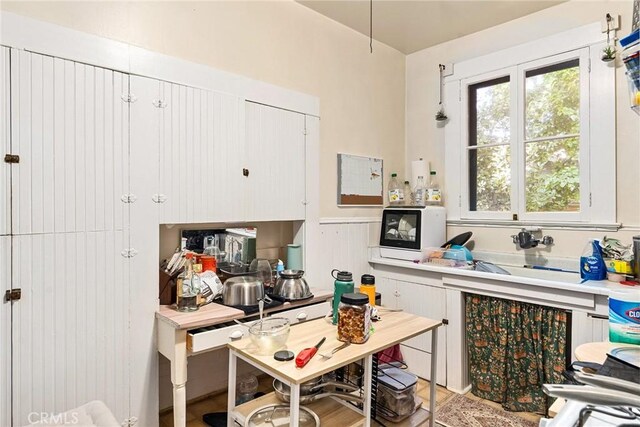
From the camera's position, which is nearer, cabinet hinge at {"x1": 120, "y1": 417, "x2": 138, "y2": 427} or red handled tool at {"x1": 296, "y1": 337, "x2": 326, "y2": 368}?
red handled tool at {"x1": 296, "y1": 337, "x2": 326, "y2": 368}

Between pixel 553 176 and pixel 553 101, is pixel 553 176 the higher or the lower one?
the lower one

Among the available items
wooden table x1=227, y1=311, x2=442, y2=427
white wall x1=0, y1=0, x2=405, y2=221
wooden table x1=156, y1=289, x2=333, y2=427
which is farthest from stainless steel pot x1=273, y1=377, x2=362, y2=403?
white wall x1=0, y1=0, x2=405, y2=221

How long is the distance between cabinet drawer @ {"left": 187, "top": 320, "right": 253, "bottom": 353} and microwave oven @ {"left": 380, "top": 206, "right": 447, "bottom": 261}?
1.61 m

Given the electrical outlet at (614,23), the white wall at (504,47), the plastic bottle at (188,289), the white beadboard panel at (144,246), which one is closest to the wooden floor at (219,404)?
the white beadboard panel at (144,246)

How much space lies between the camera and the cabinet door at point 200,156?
6.70 feet

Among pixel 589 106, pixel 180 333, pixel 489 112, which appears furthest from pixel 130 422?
pixel 589 106

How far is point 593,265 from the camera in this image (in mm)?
2281

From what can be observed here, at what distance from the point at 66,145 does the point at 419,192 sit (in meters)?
2.66

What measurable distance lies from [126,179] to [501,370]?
261 cm

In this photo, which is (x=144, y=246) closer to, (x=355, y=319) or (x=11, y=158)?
(x=11, y=158)

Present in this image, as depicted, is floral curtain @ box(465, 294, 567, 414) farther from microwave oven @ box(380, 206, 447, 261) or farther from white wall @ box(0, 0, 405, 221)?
white wall @ box(0, 0, 405, 221)

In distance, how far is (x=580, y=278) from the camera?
2.36 meters

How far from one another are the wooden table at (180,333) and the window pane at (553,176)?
2.38 m

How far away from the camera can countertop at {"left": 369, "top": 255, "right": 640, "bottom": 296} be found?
208 centimetres
